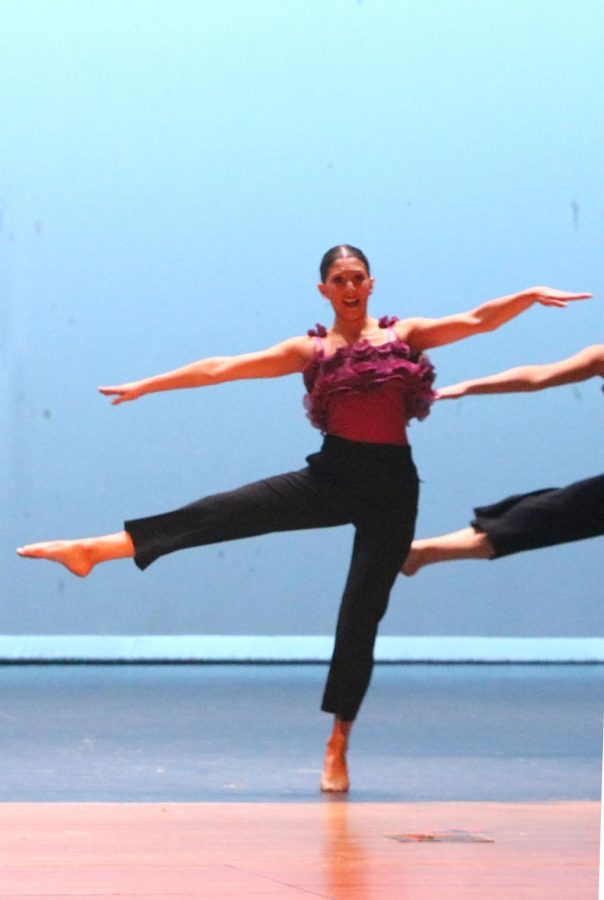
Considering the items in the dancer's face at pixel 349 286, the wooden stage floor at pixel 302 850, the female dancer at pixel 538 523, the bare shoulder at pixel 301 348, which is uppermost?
the dancer's face at pixel 349 286

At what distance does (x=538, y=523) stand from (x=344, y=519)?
0.48m

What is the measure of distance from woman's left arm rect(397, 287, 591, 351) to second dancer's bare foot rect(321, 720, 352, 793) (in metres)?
0.81

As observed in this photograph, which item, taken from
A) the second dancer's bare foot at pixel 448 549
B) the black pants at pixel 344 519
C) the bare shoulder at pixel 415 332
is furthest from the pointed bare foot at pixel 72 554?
the bare shoulder at pixel 415 332

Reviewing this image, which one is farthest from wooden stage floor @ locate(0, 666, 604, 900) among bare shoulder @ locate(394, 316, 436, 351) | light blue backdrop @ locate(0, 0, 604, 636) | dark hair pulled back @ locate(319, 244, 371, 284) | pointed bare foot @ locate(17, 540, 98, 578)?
dark hair pulled back @ locate(319, 244, 371, 284)

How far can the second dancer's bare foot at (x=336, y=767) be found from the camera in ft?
10.8

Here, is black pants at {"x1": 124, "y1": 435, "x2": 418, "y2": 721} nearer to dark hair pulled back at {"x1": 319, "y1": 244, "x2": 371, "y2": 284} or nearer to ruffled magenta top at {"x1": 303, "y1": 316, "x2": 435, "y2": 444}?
ruffled magenta top at {"x1": 303, "y1": 316, "x2": 435, "y2": 444}

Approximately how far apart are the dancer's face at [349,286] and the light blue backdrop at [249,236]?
8.67 feet

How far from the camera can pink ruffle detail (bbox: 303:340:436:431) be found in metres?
3.45

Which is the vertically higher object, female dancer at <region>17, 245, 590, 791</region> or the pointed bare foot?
female dancer at <region>17, 245, 590, 791</region>

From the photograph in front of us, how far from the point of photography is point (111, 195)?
20.1 feet

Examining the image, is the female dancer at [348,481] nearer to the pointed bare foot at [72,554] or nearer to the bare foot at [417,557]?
the pointed bare foot at [72,554]

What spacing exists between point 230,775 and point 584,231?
3.45 metres

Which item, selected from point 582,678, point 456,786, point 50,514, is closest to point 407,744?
point 456,786

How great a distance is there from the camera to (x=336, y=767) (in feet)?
10.9
